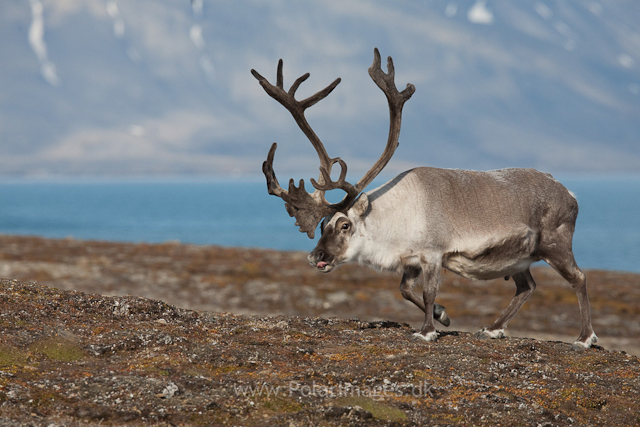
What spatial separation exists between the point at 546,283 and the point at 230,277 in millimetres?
16830

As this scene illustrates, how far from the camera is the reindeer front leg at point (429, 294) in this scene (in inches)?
433

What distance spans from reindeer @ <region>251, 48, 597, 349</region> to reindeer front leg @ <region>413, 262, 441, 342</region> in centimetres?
2

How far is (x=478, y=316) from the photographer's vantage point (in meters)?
28.8

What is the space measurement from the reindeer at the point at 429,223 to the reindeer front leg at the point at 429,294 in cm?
2

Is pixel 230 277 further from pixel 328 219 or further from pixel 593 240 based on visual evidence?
pixel 593 240

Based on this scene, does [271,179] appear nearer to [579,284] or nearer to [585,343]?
[579,284]

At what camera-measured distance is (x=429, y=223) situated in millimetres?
11273

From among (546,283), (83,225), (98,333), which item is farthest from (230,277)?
(83,225)

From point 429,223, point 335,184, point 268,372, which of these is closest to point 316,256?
point 335,184

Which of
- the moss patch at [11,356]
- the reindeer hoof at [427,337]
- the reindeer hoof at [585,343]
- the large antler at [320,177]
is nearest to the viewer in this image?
the moss patch at [11,356]

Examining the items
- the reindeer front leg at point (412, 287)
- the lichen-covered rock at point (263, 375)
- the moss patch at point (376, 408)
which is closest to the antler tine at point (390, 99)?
the reindeer front leg at point (412, 287)

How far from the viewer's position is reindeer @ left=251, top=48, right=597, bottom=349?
11.3 meters

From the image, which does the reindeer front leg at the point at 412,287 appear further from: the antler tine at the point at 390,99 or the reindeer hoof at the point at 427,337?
the antler tine at the point at 390,99

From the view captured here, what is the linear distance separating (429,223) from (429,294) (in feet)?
3.87
